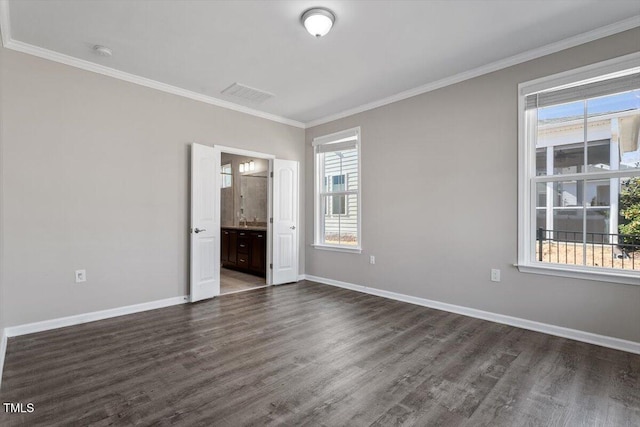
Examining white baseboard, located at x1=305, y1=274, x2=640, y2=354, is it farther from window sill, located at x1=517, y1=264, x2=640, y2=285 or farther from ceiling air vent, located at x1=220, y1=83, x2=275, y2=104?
ceiling air vent, located at x1=220, y1=83, x2=275, y2=104

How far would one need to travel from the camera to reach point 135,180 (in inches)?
144

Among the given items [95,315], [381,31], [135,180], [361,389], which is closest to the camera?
[361,389]

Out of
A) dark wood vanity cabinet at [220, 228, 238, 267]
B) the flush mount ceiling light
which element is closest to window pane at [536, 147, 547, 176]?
the flush mount ceiling light

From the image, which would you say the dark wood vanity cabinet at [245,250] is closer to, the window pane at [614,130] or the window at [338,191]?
the window at [338,191]

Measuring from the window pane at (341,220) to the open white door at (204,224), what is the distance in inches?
71.0

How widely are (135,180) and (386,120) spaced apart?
3.22 meters

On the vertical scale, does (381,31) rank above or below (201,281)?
above

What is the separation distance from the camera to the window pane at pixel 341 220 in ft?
16.0

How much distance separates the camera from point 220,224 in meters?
4.88

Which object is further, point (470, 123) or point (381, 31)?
point (470, 123)

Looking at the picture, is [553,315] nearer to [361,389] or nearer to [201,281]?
[361,389]

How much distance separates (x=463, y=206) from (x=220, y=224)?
11.1 ft

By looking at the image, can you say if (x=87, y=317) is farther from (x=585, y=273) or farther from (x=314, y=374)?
(x=585, y=273)

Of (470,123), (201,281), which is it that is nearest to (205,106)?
(201,281)
